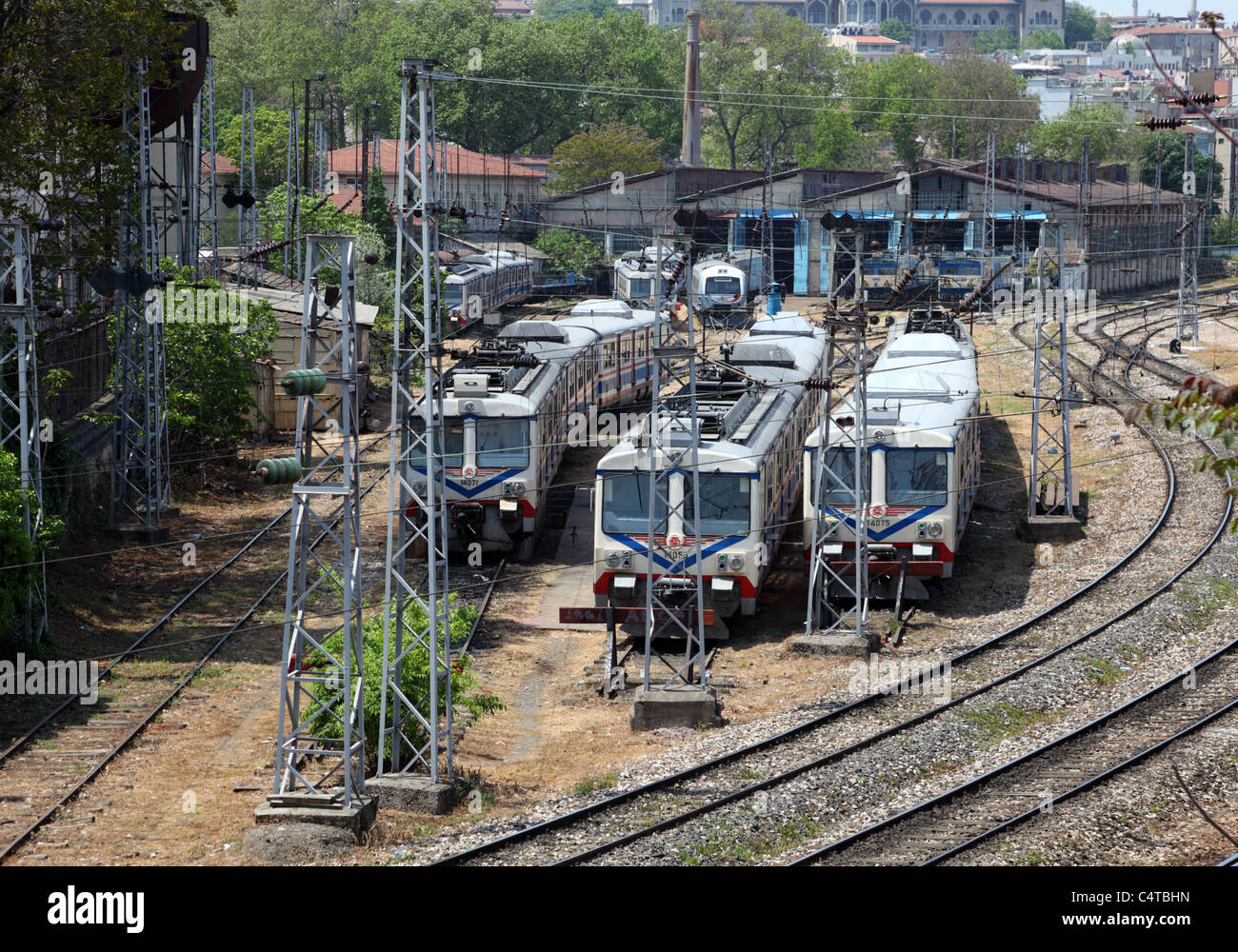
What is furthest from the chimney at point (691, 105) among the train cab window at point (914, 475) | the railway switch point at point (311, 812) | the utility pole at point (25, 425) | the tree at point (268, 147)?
the railway switch point at point (311, 812)

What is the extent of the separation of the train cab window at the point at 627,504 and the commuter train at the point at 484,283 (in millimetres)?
26182

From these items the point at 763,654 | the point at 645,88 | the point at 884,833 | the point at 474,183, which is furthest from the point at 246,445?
the point at 645,88

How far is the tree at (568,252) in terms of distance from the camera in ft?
219

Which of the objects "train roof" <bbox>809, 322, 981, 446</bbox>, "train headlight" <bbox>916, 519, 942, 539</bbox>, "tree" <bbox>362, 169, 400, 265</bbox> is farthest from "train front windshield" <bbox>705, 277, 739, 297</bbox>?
"train headlight" <bbox>916, 519, 942, 539</bbox>

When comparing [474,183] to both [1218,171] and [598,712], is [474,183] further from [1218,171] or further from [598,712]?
[598,712]

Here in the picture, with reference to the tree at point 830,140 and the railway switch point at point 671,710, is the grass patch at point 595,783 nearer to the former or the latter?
the railway switch point at point 671,710

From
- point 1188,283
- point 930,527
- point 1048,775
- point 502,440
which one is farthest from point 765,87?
point 1048,775

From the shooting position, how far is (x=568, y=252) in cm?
6781

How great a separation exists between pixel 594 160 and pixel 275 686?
63306 millimetres

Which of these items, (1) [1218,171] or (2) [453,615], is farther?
(1) [1218,171]

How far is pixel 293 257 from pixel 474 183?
91.1 feet

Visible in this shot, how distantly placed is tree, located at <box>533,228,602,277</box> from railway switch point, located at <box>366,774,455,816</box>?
51076mm

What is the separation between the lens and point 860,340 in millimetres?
20188

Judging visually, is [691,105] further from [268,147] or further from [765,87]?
[268,147]
